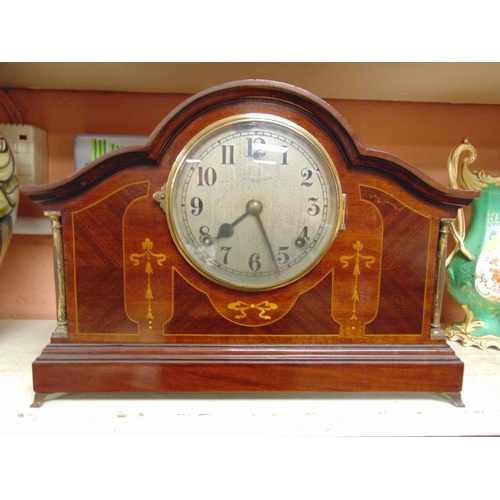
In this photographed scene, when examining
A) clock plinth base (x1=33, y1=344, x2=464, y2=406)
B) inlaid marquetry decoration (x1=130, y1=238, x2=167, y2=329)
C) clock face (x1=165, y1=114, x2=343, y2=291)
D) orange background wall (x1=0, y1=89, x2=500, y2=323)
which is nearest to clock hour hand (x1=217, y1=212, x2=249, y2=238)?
clock face (x1=165, y1=114, x2=343, y2=291)

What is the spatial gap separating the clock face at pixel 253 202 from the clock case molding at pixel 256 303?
0.02 m

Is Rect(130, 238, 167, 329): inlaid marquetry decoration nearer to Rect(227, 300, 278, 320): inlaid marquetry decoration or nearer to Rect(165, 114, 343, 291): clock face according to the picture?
Rect(165, 114, 343, 291): clock face

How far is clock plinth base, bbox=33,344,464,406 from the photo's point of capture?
0.81 m

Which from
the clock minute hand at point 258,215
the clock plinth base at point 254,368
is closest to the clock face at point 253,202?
the clock minute hand at point 258,215

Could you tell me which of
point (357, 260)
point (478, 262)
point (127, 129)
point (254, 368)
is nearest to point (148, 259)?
point (254, 368)

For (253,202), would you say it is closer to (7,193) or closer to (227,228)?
(227,228)

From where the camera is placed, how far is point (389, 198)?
31.3 inches

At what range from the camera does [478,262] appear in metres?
1.03

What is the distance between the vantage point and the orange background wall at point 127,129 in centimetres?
116

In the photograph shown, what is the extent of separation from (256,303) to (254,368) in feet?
0.41

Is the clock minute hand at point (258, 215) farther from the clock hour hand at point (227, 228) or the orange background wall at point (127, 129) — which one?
→ the orange background wall at point (127, 129)
